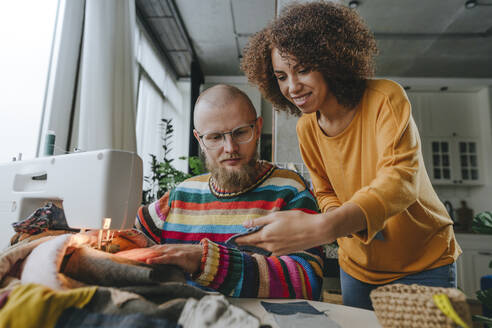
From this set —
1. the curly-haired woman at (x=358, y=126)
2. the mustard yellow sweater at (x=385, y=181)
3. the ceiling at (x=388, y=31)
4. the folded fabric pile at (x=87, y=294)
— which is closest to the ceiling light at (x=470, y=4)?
the ceiling at (x=388, y=31)

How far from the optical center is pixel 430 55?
4.61 meters

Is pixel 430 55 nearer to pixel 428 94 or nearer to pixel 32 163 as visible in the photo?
pixel 428 94

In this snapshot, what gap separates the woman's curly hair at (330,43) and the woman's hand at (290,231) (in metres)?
0.56

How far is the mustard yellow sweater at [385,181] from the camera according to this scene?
0.81 metres

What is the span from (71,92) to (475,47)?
516cm

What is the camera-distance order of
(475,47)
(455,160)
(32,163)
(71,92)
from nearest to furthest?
1. (32,163)
2. (71,92)
3. (475,47)
4. (455,160)

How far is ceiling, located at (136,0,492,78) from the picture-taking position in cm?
369

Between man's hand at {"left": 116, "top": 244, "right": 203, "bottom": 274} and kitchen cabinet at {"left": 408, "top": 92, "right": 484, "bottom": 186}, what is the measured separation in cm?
532

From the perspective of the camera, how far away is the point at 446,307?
1.61 ft

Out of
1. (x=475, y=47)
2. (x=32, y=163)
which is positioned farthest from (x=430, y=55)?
(x=32, y=163)

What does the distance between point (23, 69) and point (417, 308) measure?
2171mm

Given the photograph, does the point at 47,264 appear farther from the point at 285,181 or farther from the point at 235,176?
the point at 285,181

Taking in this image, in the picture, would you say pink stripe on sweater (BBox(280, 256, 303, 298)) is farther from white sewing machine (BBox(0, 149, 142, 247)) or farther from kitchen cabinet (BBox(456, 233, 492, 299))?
kitchen cabinet (BBox(456, 233, 492, 299))

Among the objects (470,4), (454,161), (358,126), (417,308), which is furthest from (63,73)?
(454,161)
